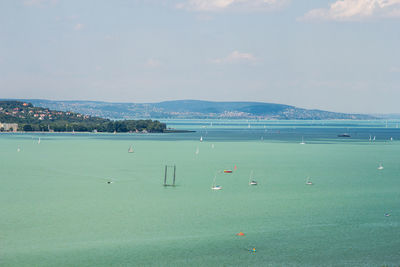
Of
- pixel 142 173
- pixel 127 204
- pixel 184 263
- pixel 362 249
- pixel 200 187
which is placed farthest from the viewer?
pixel 142 173

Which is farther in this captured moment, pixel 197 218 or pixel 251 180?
pixel 251 180

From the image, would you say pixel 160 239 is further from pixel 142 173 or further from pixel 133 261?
pixel 142 173

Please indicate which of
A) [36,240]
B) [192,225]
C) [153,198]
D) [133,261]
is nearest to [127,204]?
[153,198]

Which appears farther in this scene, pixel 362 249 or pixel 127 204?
pixel 127 204

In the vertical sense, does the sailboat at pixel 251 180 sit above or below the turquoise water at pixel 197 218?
above

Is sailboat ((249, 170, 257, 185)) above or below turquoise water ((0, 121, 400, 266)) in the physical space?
above

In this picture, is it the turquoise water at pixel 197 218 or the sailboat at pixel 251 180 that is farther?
the sailboat at pixel 251 180


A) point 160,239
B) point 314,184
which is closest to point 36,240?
point 160,239

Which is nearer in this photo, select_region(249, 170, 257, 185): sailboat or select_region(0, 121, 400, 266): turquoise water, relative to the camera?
select_region(0, 121, 400, 266): turquoise water

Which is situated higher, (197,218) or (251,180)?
(251,180)

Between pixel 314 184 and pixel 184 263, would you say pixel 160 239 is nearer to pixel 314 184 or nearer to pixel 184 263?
pixel 184 263

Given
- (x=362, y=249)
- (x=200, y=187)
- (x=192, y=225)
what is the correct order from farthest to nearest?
(x=200, y=187) < (x=192, y=225) < (x=362, y=249)
